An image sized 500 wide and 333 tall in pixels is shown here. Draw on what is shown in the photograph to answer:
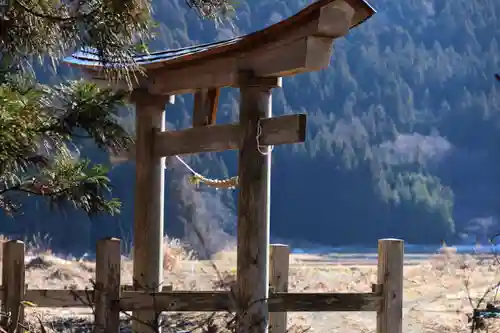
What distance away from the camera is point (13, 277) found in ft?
9.45

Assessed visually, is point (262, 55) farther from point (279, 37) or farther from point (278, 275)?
point (278, 275)

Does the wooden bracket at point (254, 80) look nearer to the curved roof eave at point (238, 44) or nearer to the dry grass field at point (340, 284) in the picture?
the curved roof eave at point (238, 44)

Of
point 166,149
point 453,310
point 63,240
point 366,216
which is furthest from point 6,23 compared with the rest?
point 366,216

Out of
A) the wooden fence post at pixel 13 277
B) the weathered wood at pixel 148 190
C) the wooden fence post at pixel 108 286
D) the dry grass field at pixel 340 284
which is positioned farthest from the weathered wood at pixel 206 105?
the dry grass field at pixel 340 284

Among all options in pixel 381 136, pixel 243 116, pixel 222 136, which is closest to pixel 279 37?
pixel 243 116

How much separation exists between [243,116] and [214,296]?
757 mm

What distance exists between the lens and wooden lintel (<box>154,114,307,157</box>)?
9.23ft

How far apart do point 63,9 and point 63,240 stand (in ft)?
48.4

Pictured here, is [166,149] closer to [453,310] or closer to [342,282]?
[453,310]

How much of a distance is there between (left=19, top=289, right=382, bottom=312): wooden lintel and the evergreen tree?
0.41m

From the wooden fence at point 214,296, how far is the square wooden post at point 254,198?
0.12 m

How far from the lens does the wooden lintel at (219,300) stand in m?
2.84

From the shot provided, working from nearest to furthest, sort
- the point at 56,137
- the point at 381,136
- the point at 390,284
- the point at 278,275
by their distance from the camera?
1. the point at 56,137
2. the point at 390,284
3. the point at 278,275
4. the point at 381,136

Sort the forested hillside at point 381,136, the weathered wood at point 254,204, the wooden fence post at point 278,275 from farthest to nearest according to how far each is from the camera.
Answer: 1. the forested hillside at point 381,136
2. the wooden fence post at point 278,275
3. the weathered wood at point 254,204
